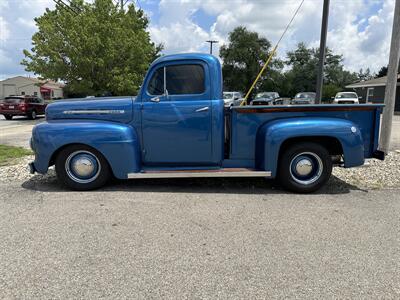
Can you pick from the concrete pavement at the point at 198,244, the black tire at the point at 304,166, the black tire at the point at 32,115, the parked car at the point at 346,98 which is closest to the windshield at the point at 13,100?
the black tire at the point at 32,115

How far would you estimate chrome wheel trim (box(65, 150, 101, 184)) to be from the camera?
208 inches

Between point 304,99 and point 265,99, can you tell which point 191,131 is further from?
point 304,99

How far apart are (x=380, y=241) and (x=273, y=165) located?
187cm

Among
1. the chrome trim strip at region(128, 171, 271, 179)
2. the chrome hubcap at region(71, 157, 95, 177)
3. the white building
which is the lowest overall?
the chrome trim strip at region(128, 171, 271, 179)

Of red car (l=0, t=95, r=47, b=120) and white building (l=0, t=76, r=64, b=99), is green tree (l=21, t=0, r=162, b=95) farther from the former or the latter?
white building (l=0, t=76, r=64, b=99)

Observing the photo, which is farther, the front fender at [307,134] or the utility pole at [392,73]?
the utility pole at [392,73]

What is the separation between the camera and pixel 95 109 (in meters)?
5.34

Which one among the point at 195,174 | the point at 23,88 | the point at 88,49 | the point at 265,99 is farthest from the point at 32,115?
the point at 23,88

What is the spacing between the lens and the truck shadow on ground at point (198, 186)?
5.40 m

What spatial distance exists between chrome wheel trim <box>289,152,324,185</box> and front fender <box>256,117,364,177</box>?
30 cm

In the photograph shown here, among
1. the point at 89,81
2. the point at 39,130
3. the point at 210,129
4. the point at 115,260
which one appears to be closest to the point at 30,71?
the point at 89,81

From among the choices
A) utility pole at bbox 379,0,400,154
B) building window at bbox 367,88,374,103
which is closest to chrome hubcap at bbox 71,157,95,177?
utility pole at bbox 379,0,400,154

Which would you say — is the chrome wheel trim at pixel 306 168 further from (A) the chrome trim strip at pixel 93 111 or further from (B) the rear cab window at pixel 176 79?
(A) the chrome trim strip at pixel 93 111

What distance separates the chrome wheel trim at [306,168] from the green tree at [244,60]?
44.7m
